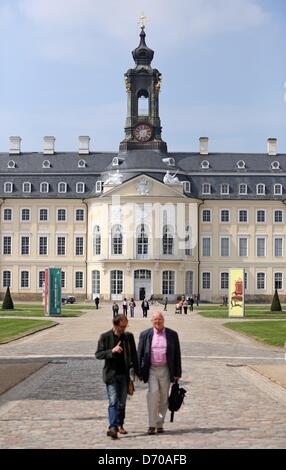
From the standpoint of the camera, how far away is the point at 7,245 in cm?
8388

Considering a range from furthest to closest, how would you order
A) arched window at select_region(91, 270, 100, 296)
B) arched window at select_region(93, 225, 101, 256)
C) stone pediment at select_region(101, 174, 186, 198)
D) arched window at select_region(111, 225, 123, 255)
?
arched window at select_region(93, 225, 101, 256) → arched window at select_region(91, 270, 100, 296) → arched window at select_region(111, 225, 123, 255) → stone pediment at select_region(101, 174, 186, 198)

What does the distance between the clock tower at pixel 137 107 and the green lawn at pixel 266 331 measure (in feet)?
145

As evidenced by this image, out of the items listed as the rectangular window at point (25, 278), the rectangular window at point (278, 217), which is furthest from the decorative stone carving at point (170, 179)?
the rectangular window at point (25, 278)

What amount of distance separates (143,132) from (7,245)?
17092mm

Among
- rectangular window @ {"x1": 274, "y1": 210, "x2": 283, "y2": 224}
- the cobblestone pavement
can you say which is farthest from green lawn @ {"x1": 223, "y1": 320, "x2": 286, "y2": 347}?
rectangular window @ {"x1": 274, "y1": 210, "x2": 283, "y2": 224}

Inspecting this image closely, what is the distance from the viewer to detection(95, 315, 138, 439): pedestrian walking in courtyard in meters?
12.2

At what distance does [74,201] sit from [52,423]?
2802 inches

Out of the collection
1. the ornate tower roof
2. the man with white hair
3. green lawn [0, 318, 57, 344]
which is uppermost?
the ornate tower roof

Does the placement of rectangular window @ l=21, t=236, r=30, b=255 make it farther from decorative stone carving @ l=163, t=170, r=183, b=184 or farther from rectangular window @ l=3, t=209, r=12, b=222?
decorative stone carving @ l=163, t=170, r=183, b=184

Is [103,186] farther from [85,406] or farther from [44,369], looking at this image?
[85,406]

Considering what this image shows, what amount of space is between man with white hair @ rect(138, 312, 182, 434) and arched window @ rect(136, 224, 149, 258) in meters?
68.0

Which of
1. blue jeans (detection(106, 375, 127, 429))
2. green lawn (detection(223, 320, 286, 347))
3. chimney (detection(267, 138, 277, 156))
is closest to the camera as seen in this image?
blue jeans (detection(106, 375, 127, 429))

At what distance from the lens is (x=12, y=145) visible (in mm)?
88000
